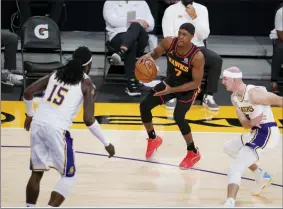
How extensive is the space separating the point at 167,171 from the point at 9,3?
6.25 metres

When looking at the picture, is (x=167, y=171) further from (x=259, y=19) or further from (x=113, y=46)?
(x=259, y=19)

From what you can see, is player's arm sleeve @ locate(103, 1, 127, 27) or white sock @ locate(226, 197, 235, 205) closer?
white sock @ locate(226, 197, 235, 205)

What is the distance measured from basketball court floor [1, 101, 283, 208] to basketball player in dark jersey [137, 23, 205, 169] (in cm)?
32

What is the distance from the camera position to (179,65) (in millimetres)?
8141

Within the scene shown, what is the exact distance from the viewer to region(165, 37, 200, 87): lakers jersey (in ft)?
26.4

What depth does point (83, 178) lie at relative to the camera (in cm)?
788

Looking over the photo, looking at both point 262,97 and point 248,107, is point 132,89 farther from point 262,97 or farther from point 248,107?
point 262,97

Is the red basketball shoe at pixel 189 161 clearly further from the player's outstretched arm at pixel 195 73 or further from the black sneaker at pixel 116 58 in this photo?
the black sneaker at pixel 116 58

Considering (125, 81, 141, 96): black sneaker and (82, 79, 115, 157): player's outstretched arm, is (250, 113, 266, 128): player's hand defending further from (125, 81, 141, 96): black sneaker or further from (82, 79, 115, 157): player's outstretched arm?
(125, 81, 141, 96): black sneaker

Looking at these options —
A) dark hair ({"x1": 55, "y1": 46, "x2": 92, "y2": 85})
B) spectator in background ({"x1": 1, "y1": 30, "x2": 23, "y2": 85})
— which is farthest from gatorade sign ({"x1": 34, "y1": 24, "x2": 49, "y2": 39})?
dark hair ({"x1": 55, "y1": 46, "x2": 92, "y2": 85})

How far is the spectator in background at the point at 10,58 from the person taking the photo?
36.6ft

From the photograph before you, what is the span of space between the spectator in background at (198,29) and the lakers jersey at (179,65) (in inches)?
84.5

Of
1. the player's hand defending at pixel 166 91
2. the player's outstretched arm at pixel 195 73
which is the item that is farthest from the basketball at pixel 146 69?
the player's outstretched arm at pixel 195 73

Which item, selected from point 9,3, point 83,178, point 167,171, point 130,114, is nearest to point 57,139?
point 83,178
